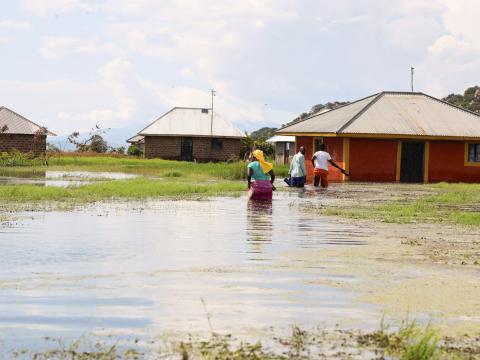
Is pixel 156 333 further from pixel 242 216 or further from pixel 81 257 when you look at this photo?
pixel 242 216

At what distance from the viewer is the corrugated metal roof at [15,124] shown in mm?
61344

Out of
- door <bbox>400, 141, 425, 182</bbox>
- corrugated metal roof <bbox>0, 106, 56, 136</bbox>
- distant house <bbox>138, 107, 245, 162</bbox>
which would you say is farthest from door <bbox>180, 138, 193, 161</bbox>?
door <bbox>400, 141, 425, 182</bbox>

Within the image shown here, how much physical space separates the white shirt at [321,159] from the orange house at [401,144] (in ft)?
21.3

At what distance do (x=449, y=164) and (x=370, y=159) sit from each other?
3454mm

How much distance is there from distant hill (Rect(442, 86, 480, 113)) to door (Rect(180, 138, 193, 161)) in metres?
28.1

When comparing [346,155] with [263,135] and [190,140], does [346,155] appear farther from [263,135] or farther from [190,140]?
[263,135]

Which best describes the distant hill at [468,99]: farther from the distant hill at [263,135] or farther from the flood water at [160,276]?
the flood water at [160,276]

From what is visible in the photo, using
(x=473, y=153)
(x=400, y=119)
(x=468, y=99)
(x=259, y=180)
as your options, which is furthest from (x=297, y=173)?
(x=468, y=99)

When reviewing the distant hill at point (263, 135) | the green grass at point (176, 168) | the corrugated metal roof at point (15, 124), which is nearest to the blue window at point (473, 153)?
the green grass at point (176, 168)

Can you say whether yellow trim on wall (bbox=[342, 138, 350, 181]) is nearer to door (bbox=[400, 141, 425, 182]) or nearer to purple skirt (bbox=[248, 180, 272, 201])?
door (bbox=[400, 141, 425, 182])

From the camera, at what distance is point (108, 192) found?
25391 mm

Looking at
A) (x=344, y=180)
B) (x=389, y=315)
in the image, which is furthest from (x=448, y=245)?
(x=344, y=180)

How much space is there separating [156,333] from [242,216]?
1160 cm

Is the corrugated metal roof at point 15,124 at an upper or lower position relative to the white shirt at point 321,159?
upper
